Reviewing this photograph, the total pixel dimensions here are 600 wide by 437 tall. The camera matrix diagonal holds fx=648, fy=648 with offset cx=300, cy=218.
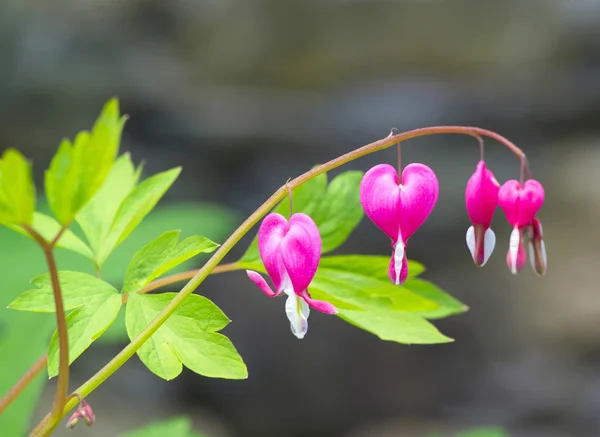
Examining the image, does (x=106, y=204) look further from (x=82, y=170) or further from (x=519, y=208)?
(x=519, y=208)

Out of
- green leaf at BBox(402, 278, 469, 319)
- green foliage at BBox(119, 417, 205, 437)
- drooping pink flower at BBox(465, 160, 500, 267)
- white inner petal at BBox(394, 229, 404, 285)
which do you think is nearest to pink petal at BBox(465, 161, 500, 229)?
drooping pink flower at BBox(465, 160, 500, 267)

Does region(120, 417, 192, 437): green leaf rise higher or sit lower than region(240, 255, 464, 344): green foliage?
lower

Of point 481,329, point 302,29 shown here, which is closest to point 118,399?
point 481,329

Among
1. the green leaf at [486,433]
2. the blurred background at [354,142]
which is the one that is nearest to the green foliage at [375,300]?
the green leaf at [486,433]

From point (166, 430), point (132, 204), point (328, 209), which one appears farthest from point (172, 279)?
point (166, 430)

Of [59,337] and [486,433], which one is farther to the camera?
[486,433]

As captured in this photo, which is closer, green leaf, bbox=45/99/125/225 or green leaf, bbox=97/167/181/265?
green leaf, bbox=45/99/125/225

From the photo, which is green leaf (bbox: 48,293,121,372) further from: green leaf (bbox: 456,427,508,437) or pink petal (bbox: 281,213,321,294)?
green leaf (bbox: 456,427,508,437)

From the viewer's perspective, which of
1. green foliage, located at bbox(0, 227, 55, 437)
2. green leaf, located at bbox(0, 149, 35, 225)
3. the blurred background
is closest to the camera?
green leaf, located at bbox(0, 149, 35, 225)
